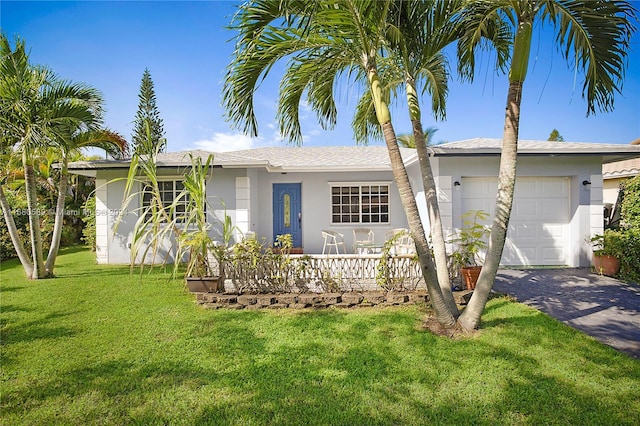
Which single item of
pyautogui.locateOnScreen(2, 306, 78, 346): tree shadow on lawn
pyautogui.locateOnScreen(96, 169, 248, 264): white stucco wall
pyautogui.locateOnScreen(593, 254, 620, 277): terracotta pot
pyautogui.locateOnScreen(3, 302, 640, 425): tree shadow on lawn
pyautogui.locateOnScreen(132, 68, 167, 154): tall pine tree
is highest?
pyautogui.locateOnScreen(132, 68, 167, 154): tall pine tree

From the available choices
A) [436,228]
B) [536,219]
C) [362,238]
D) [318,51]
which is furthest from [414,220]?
[362,238]

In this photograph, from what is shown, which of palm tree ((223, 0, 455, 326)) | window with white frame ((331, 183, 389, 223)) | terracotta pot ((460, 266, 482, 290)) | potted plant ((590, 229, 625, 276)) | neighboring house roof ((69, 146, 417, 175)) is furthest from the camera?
Answer: window with white frame ((331, 183, 389, 223))

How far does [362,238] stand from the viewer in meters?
11.3

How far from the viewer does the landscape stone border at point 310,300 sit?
560 cm

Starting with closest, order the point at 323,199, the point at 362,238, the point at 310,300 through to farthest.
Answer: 1. the point at 310,300
2. the point at 362,238
3. the point at 323,199

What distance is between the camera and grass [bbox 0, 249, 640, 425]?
2.78 meters

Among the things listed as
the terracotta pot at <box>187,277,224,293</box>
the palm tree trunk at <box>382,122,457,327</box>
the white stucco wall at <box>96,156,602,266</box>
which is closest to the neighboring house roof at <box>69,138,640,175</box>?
the white stucco wall at <box>96,156,602,266</box>

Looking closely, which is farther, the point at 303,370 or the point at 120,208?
the point at 120,208

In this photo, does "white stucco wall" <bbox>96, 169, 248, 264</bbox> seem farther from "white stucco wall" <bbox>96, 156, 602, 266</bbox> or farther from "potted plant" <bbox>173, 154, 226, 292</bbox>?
"potted plant" <bbox>173, 154, 226, 292</bbox>

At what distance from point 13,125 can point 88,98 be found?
1.71m

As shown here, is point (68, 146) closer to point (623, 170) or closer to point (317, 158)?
point (317, 158)

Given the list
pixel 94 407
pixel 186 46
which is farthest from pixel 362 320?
pixel 186 46

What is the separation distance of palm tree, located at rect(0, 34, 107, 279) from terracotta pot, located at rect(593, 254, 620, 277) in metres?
13.3

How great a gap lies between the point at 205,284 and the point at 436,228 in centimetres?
429
